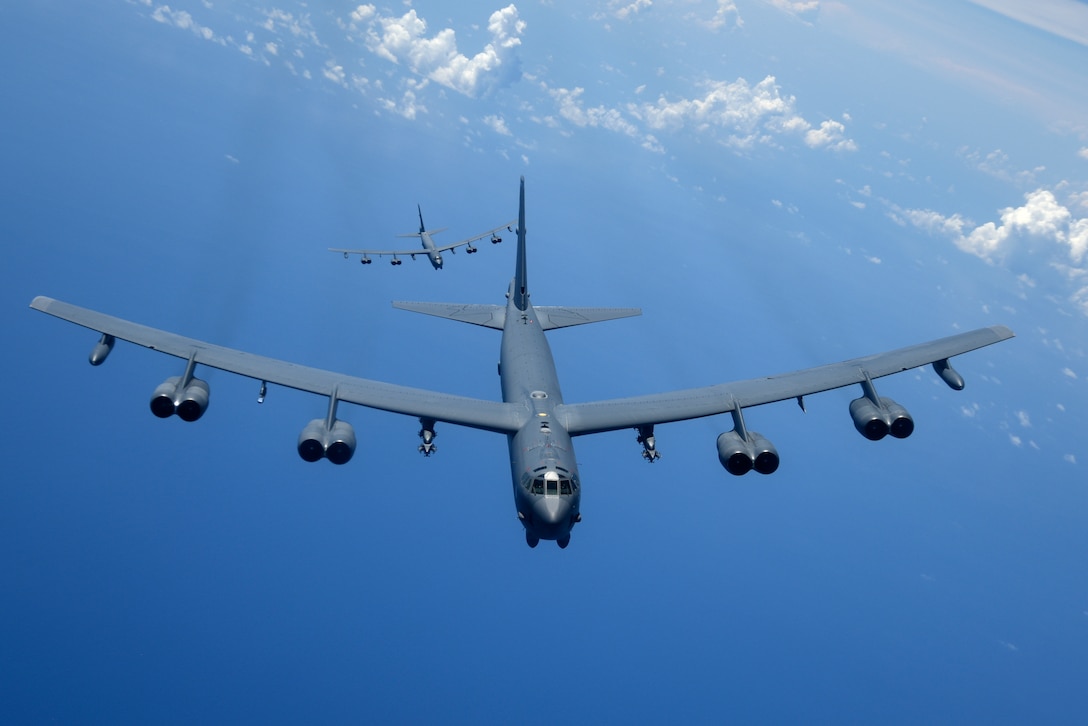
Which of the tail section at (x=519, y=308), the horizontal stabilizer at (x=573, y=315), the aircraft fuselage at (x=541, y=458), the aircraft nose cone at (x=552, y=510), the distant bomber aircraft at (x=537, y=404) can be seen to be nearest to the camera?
the aircraft nose cone at (x=552, y=510)

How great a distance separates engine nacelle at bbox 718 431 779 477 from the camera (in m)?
38.8

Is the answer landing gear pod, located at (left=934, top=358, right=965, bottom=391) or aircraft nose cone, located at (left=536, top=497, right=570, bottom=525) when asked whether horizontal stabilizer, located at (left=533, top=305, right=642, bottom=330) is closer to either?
landing gear pod, located at (left=934, top=358, right=965, bottom=391)

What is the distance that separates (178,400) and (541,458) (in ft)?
62.3

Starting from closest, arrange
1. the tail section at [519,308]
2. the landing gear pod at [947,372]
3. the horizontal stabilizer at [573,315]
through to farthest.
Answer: the landing gear pod at [947,372], the tail section at [519,308], the horizontal stabilizer at [573,315]

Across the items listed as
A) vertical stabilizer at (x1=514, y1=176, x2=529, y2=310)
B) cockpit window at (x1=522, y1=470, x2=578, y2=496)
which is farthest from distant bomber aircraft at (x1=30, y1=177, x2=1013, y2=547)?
vertical stabilizer at (x1=514, y1=176, x2=529, y2=310)

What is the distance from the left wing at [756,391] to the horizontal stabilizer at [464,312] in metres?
14.6

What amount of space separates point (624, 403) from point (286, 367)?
1855cm

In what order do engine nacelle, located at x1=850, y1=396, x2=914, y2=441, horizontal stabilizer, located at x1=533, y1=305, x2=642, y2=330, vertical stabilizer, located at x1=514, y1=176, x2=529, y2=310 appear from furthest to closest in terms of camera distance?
horizontal stabilizer, located at x1=533, y1=305, x2=642, y2=330 → vertical stabilizer, located at x1=514, y1=176, x2=529, y2=310 → engine nacelle, located at x1=850, y1=396, x2=914, y2=441

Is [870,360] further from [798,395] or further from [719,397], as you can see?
[719,397]

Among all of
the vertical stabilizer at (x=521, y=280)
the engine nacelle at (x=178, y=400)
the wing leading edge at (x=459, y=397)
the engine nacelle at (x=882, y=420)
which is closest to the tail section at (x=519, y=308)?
the vertical stabilizer at (x=521, y=280)

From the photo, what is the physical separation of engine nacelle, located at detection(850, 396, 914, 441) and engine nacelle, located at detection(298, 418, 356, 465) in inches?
1094

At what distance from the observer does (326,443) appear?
37344mm

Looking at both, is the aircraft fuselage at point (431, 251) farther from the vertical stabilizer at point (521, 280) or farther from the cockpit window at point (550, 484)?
the cockpit window at point (550, 484)

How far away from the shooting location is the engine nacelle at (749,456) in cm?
3884
